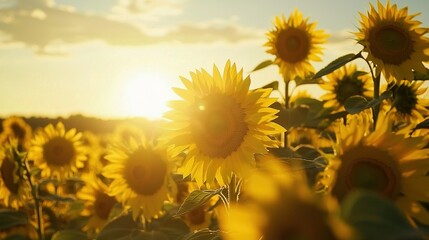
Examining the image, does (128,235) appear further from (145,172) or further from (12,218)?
(12,218)

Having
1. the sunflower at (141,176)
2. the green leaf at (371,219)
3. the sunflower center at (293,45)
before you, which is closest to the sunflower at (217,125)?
the sunflower at (141,176)

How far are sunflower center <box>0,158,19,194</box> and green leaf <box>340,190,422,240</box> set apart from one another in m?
6.06

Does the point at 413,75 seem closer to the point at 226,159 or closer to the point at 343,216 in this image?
the point at 226,159

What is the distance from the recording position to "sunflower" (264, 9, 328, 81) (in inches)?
257

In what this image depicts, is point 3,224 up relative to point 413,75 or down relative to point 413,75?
down

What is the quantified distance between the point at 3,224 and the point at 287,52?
389 cm

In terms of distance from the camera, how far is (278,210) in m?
1.05

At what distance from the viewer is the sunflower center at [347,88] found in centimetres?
596

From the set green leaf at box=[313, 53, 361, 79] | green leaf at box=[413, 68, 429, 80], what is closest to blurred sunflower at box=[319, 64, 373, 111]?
green leaf at box=[413, 68, 429, 80]

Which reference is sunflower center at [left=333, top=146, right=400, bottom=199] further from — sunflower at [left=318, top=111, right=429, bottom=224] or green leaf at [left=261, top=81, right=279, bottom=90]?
green leaf at [left=261, top=81, right=279, bottom=90]

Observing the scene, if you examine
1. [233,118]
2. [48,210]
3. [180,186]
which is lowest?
[48,210]

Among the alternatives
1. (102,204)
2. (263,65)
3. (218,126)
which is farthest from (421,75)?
(102,204)

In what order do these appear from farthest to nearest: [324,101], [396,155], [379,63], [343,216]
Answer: [324,101]
[379,63]
[396,155]
[343,216]

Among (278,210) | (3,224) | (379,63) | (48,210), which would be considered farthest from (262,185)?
(48,210)
